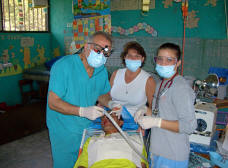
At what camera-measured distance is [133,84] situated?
2.42m

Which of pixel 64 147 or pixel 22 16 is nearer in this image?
pixel 64 147

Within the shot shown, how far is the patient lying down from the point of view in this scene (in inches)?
65.3

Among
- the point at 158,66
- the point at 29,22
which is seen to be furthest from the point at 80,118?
the point at 29,22

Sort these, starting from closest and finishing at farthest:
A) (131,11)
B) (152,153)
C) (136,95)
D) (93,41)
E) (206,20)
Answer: (152,153)
(93,41)
(136,95)
(206,20)
(131,11)

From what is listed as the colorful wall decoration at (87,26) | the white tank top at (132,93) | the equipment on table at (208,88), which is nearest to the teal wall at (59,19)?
the colorful wall decoration at (87,26)

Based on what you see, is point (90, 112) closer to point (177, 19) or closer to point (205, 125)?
point (205, 125)

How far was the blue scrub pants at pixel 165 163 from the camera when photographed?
1459 mm

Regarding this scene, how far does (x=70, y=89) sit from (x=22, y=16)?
4.19m

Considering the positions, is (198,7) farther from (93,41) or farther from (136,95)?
(93,41)

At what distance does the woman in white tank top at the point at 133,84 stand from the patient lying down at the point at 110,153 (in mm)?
526

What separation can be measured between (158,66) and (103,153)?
2.71 feet

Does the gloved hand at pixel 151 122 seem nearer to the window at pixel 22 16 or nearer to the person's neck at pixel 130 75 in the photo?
the person's neck at pixel 130 75

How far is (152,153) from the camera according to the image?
1.58m

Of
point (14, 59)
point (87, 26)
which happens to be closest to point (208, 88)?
point (87, 26)
